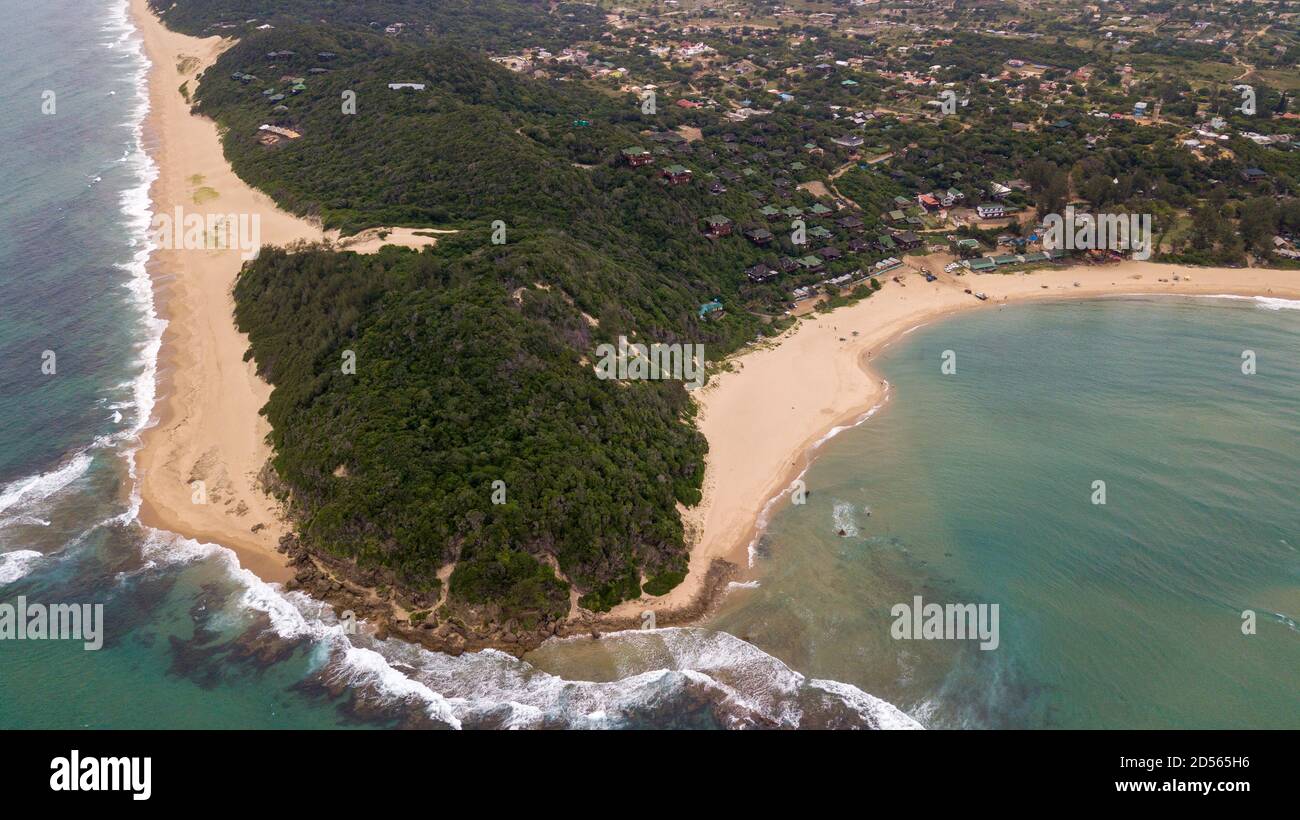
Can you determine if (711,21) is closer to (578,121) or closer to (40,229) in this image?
(578,121)

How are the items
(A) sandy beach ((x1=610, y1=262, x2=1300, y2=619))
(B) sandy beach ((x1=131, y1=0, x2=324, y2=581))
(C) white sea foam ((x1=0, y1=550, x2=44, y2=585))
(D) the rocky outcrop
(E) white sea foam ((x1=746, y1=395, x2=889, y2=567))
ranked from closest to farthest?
(D) the rocky outcrop
(C) white sea foam ((x1=0, y1=550, x2=44, y2=585))
(E) white sea foam ((x1=746, y1=395, x2=889, y2=567))
(B) sandy beach ((x1=131, y1=0, x2=324, y2=581))
(A) sandy beach ((x1=610, y1=262, x2=1300, y2=619))

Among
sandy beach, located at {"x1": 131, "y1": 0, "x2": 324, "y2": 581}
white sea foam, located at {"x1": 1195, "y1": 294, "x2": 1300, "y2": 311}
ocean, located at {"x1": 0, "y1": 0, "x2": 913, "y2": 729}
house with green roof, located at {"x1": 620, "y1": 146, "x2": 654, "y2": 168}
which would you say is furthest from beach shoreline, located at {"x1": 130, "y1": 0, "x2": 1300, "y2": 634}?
house with green roof, located at {"x1": 620, "y1": 146, "x2": 654, "y2": 168}

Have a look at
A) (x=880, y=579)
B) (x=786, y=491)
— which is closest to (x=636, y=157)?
(x=786, y=491)

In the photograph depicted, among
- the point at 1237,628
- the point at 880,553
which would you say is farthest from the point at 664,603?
the point at 1237,628

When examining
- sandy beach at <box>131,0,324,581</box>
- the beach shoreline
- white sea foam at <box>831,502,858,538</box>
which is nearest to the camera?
the beach shoreline

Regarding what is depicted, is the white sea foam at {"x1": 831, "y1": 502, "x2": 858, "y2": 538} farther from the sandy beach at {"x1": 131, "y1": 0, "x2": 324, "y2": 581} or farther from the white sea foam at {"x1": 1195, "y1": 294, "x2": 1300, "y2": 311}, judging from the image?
the white sea foam at {"x1": 1195, "y1": 294, "x2": 1300, "y2": 311}

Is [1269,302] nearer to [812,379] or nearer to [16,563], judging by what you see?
[812,379]
